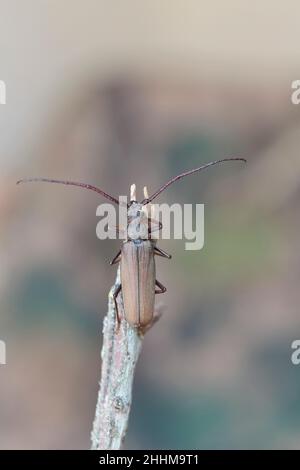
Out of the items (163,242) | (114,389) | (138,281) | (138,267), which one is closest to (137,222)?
(138,267)

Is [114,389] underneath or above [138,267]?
underneath

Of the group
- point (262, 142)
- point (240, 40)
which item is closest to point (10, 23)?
point (240, 40)

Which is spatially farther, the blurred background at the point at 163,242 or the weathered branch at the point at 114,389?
the blurred background at the point at 163,242

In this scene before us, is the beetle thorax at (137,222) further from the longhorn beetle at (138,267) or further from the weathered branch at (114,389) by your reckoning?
the weathered branch at (114,389)

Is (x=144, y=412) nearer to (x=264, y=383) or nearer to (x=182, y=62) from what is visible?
(x=264, y=383)

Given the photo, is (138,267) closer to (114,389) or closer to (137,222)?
(137,222)

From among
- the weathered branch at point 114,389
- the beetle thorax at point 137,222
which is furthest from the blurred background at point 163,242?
the weathered branch at point 114,389
